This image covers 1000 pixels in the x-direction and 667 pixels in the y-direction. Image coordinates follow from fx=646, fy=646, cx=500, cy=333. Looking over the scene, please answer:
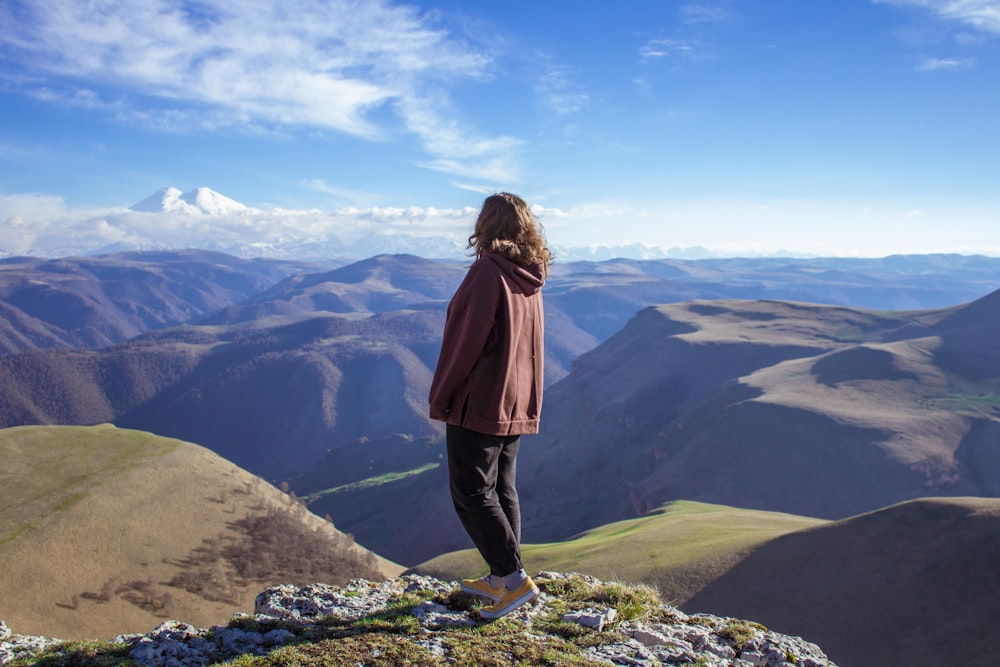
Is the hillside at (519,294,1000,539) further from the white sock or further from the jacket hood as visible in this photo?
the jacket hood

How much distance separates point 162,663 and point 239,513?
71837 millimetres

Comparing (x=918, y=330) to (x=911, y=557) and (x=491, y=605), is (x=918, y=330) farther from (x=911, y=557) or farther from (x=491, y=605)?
(x=491, y=605)

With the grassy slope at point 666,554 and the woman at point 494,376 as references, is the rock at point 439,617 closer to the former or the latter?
the woman at point 494,376

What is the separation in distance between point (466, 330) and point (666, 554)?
39435 millimetres

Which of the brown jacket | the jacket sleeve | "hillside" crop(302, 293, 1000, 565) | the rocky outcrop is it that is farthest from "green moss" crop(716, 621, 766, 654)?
"hillside" crop(302, 293, 1000, 565)

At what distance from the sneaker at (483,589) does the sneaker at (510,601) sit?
93 mm

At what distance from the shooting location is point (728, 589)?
33.9 m

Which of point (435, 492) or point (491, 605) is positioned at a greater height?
point (491, 605)

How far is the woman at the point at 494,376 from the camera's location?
251 inches

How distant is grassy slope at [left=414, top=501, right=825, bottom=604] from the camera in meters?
36.4

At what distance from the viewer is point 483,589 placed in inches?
284

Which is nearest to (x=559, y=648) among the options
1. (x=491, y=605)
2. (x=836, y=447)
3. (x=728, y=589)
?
(x=491, y=605)

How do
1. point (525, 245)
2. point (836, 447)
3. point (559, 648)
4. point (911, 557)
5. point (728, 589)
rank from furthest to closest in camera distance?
point (836, 447), point (728, 589), point (911, 557), point (525, 245), point (559, 648)

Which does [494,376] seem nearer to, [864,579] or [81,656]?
[81,656]
